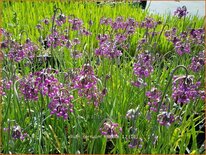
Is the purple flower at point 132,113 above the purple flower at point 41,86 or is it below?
below

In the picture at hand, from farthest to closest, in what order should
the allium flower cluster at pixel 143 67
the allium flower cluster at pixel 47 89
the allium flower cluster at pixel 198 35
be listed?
1. the allium flower cluster at pixel 198 35
2. the allium flower cluster at pixel 143 67
3. the allium flower cluster at pixel 47 89

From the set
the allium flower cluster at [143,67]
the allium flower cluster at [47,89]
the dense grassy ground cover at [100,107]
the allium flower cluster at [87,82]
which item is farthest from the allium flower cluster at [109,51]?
the allium flower cluster at [47,89]

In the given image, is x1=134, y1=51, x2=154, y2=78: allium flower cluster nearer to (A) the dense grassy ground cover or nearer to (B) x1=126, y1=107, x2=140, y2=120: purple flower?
(A) the dense grassy ground cover

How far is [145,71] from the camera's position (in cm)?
187

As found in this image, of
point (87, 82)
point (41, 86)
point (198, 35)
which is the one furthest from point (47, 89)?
point (198, 35)

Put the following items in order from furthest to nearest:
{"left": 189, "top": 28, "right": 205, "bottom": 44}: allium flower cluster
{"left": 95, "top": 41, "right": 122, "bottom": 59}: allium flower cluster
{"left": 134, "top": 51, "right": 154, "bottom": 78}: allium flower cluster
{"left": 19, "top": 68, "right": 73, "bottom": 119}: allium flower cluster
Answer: {"left": 189, "top": 28, "right": 205, "bottom": 44}: allium flower cluster → {"left": 95, "top": 41, "right": 122, "bottom": 59}: allium flower cluster → {"left": 134, "top": 51, "right": 154, "bottom": 78}: allium flower cluster → {"left": 19, "top": 68, "right": 73, "bottom": 119}: allium flower cluster

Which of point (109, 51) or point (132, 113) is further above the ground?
point (109, 51)

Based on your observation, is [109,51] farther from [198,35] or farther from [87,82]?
[198,35]

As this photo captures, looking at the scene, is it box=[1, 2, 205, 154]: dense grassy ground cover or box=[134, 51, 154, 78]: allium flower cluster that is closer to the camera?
box=[1, 2, 205, 154]: dense grassy ground cover

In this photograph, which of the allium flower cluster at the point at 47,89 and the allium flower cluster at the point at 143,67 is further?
the allium flower cluster at the point at 143,67

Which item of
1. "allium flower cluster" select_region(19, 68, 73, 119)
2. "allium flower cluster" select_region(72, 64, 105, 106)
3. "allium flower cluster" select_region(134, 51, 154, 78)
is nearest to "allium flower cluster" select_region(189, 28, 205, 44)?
"allium flower cluster" select_region(134, 51, 154, 78)

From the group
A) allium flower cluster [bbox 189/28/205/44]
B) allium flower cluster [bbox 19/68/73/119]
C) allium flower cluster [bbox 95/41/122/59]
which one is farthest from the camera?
allium flower cluster [bbox 189/28/205/44]

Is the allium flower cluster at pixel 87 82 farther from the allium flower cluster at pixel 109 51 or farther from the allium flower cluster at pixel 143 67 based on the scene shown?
the allium flower cluster at pixel 109 51

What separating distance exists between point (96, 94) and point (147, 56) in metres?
0.37
